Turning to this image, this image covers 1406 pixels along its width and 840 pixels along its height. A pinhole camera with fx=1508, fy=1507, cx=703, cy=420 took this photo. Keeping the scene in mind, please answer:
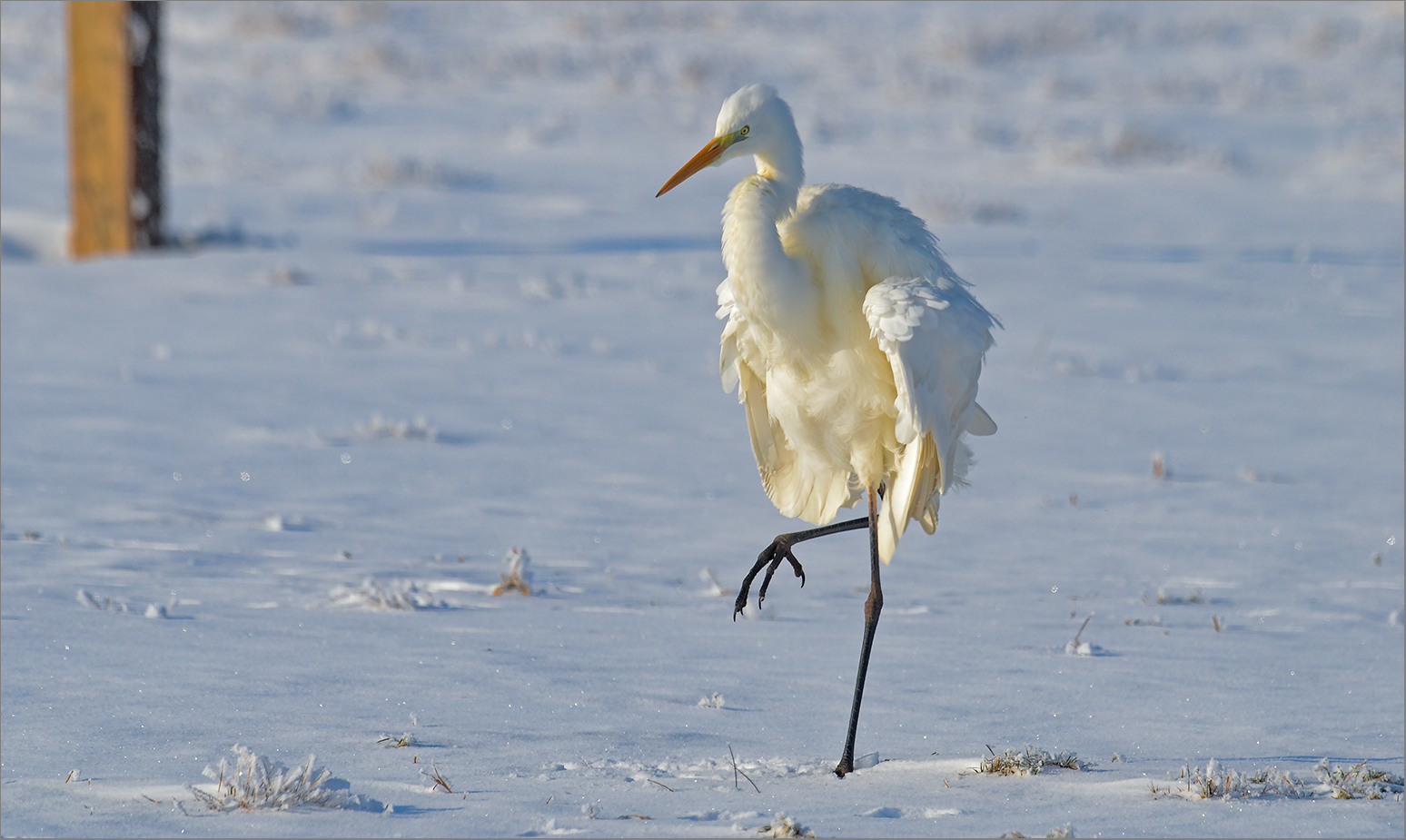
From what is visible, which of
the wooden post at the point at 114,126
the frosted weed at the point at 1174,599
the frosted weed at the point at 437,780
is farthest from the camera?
the wooden post at the point at 114,126

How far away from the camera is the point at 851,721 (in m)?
3.50

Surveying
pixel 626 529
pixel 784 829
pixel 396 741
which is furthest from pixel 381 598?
pixel 784 829

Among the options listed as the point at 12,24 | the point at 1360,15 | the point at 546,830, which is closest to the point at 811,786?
the point at 546,830

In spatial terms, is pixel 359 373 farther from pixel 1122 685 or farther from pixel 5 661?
pixel 1122 685

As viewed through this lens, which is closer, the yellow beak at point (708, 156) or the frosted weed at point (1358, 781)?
the frosted weed at point (1358, 781)

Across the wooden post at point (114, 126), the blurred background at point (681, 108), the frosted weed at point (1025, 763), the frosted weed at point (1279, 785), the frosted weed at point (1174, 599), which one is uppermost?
the blurred background at point (681, 108)

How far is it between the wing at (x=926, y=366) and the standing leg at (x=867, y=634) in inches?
2.5

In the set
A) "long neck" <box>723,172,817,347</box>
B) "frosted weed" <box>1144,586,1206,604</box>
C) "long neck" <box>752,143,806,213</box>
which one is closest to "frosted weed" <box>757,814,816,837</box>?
"long neck" <box>723,172,817,347</box>

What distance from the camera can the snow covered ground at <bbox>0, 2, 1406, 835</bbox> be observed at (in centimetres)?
332

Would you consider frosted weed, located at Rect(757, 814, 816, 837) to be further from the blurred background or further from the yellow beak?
the blurred background

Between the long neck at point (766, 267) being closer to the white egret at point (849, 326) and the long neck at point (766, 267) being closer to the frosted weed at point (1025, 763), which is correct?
the white egret at point (849, 326)

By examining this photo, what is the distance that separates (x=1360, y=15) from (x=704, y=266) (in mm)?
30984

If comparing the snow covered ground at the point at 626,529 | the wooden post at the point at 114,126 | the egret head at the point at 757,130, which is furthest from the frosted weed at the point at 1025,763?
the wooden post at the point at 114,126

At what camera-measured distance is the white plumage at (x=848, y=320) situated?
3848 mm
